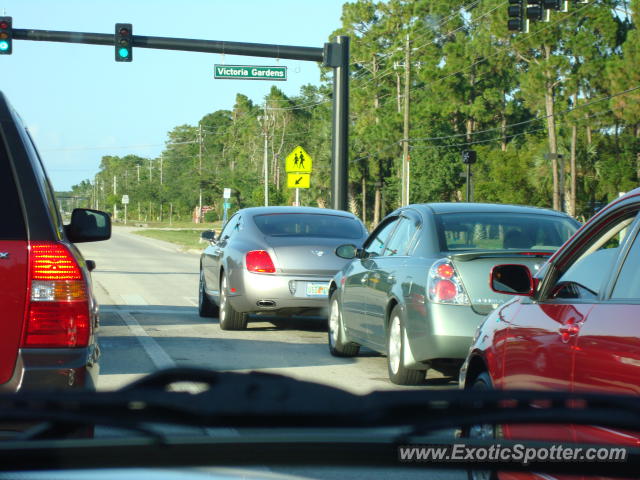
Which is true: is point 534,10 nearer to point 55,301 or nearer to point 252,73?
point 252,73

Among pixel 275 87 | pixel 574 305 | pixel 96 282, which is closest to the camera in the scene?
pixel 574 305

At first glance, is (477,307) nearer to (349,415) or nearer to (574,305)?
(574,305)

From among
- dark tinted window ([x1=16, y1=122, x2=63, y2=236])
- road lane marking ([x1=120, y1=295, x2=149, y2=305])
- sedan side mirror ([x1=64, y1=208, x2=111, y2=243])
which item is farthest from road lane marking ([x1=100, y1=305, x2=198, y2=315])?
dark tinted window ([x1=16, y1=122, x2=63, y2=236])

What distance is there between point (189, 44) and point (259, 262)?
10.7 m

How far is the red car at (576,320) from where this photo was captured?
3.65 metres

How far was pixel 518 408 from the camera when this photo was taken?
207cm

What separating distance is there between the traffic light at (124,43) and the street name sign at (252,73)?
2.07m

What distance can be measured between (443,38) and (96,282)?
6150cm

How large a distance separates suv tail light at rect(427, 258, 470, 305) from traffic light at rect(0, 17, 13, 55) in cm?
1688

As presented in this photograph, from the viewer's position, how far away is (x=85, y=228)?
233 inches

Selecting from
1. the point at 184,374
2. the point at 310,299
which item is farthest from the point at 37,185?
the point at 310,299

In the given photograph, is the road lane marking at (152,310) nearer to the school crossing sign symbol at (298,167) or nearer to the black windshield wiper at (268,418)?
the school crossing sign symbol at (298,167)

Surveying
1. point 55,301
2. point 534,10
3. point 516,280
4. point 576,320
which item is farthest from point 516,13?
point 55,301

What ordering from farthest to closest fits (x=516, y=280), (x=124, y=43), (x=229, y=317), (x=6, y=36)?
(x=6, y=36) → (x=124, y=43) → (x=229, y=317) → (x=516, y=280)
